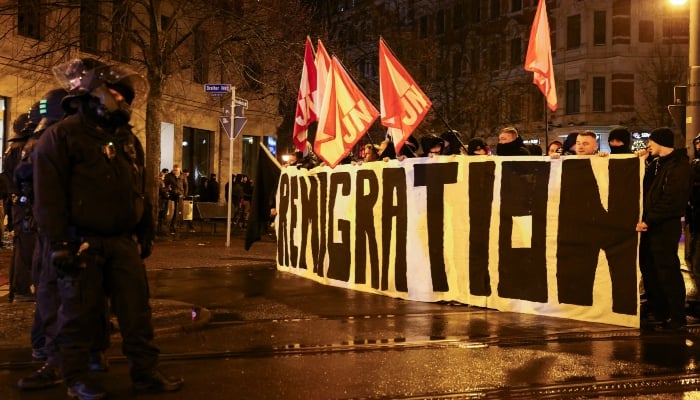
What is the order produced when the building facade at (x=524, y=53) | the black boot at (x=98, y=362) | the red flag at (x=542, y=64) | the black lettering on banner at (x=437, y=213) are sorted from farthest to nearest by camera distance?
1. the building facade at (x=524, y=53)
2. the red flag at (x=542, y=64)
3. the black lettering on banner at (x=437, y=213)
4. the black boot at (x=98, y=362)

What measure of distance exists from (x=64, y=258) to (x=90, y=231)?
31cm

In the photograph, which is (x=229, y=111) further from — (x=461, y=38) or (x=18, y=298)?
(x=461, y=38)

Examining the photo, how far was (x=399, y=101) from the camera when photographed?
407 inches

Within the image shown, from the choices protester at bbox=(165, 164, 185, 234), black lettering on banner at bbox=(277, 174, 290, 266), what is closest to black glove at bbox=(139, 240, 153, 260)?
black lettering on banner at bbox=(277, 174, 290, 266)

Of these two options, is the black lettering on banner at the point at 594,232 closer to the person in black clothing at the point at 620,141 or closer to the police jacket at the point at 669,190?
the police jacket at the point at 669,190

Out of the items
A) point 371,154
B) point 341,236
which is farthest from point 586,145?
point 341,236

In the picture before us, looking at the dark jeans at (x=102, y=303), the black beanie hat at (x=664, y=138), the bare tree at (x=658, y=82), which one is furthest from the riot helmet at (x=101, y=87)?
the bare tree at (x=658, y=82)

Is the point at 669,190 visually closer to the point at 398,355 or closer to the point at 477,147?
the point at 477,147

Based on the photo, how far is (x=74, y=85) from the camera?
5141 mm

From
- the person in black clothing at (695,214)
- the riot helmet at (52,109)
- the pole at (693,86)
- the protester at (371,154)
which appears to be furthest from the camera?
the pole at (693,86)

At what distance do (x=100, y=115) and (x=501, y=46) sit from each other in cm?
4046

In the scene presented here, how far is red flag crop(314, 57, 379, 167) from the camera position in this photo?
10766 millimetres

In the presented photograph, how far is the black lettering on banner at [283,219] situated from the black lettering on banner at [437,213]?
3.60m

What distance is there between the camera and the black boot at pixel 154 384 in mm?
5137
